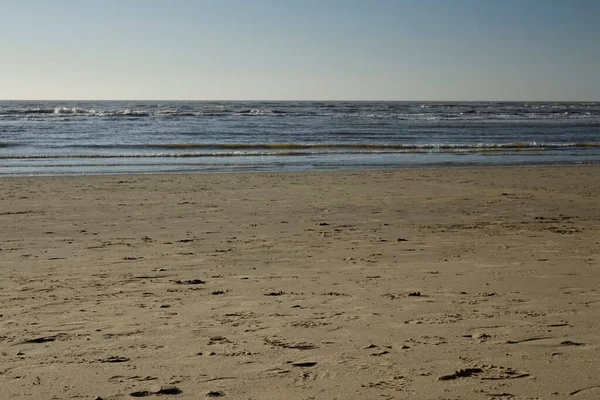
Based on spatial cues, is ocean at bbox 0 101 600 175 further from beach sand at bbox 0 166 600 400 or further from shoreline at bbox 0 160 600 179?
beach sand at bbox 0 166 600 400

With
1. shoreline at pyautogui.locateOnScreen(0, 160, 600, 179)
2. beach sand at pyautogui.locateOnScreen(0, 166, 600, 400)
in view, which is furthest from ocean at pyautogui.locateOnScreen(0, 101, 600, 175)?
beach sand at pyautogui.locateOnScreen(0, 166, 600, 400)

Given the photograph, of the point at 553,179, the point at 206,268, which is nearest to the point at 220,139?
the point at 553,179

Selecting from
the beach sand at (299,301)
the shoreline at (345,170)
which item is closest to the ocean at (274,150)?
the shoreline at (345,170)

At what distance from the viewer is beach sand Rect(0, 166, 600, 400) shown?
12.6 ft

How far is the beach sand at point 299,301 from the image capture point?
3.83m

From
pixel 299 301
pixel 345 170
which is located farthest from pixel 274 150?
pixel 299 301

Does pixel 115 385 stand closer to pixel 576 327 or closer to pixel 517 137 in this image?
pixel 576 327

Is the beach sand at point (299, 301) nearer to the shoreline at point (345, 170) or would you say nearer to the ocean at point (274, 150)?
the shoreline at point (345, 170)

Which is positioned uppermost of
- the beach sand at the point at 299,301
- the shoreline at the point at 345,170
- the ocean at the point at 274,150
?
the ocean at the point at 274,150

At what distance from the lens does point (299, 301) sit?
5566 mm

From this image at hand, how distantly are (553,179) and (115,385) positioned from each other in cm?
1487

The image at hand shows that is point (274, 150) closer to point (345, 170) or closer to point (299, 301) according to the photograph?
point (345, 170)

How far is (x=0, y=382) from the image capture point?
149 inches

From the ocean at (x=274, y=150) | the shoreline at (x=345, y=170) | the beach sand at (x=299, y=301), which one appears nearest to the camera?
the beach sand at (x=299, y=301)
